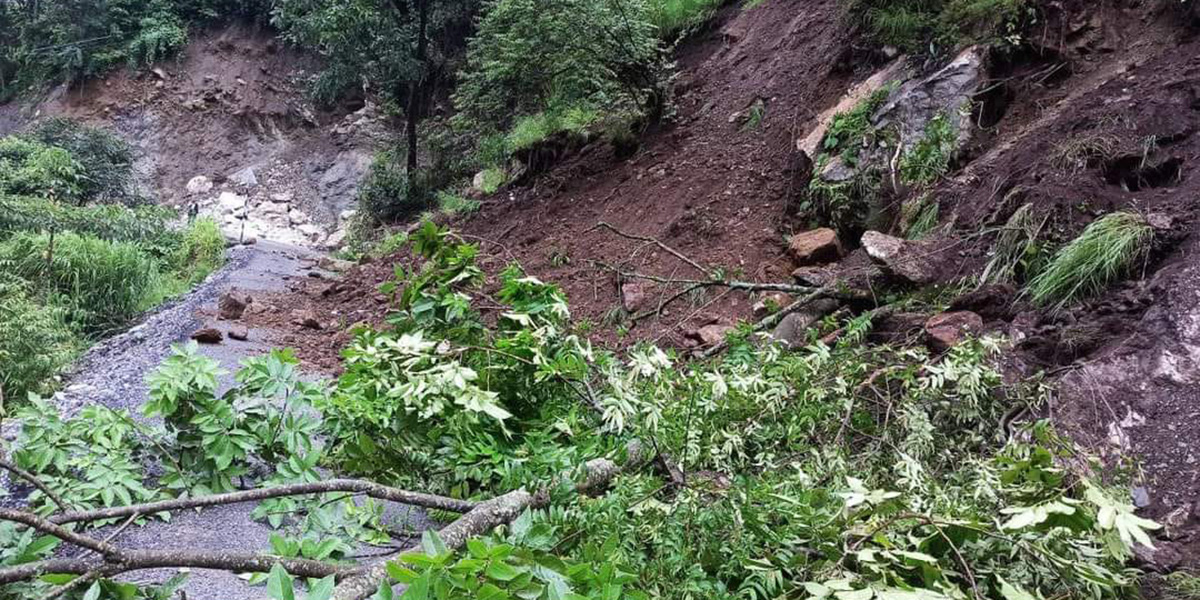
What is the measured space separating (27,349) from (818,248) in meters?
5.05

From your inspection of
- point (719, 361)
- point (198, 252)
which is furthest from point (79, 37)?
point (719, 361)

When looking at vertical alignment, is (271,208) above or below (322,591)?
below

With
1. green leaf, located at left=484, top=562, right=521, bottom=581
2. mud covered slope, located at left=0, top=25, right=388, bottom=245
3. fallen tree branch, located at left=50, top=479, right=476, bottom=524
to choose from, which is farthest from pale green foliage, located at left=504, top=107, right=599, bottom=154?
mud covered slope, located at left=0, top=25, right=388, bottom=245

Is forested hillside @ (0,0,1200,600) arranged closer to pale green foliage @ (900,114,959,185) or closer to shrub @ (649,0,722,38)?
pale green foliage @ (900,114,959,185)

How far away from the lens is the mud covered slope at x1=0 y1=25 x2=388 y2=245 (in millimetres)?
15812

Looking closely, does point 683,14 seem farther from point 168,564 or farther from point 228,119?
point 228,119

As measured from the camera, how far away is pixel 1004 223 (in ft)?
9.11

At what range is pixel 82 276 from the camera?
21.7 ft

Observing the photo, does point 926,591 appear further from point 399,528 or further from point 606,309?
point 606,309

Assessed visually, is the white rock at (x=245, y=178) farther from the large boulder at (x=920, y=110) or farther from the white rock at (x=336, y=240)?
the large boulder at (x=920, y=110)

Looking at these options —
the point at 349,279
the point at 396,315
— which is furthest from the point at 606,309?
the point at 349,279

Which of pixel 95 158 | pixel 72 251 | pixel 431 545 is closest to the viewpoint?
pixel 431 545

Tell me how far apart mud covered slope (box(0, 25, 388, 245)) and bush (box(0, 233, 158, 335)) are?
7777 mm

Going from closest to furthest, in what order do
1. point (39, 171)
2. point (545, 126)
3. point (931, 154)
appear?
1. point (931, 154)
2. point (545, 126)
3. point (39, 171)
